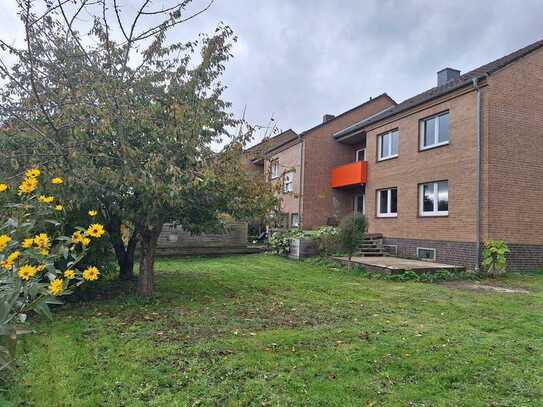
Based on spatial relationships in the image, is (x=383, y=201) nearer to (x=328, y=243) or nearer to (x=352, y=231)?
(x=328, y=243)

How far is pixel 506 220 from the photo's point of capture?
1269cm

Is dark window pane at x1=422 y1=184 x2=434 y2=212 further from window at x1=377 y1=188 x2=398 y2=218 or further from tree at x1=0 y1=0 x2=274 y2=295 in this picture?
tree at x1=0 y1=0 x2=274 y2=295

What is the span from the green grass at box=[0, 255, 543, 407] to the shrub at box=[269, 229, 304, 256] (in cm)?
922

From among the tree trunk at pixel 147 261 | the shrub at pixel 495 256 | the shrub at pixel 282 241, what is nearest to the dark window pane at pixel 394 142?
the shrub at pixel 282 241

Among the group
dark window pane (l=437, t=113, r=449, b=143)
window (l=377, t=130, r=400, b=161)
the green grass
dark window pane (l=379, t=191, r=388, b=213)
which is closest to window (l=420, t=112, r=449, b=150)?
dark window pane (l=437, t=113, r=449, b=143)

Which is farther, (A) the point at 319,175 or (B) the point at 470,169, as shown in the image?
(A) the point at 319,175

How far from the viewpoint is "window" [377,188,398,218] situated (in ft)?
56.7

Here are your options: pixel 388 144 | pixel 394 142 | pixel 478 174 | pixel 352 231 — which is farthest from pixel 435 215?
pixel 388 144

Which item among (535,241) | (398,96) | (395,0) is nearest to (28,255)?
(395,0)

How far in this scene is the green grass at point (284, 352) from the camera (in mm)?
3506

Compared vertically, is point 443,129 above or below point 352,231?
above

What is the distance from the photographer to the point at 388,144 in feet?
59.4

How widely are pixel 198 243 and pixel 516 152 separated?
12.4m

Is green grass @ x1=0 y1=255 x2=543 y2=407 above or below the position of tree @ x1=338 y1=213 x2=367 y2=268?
below
